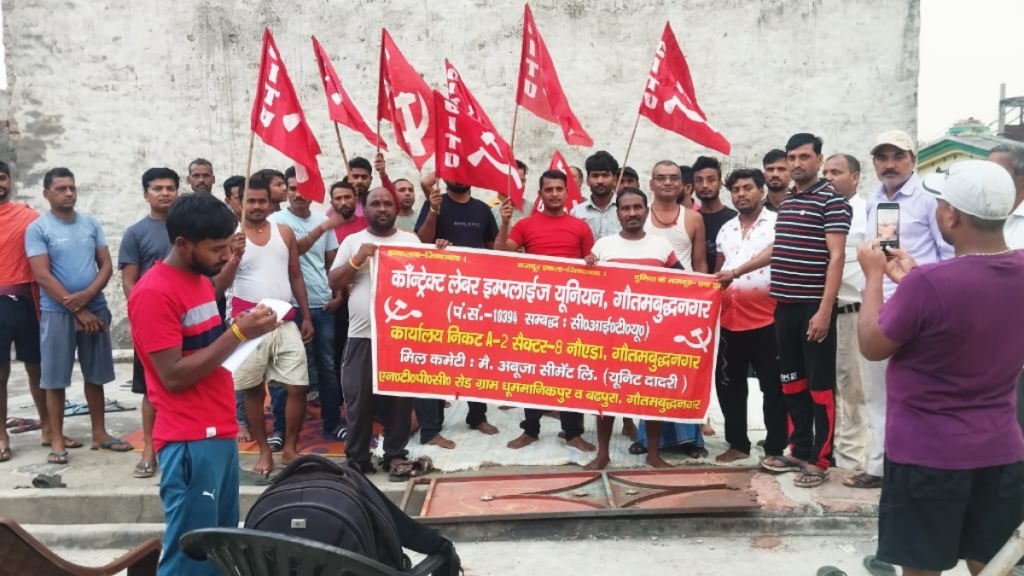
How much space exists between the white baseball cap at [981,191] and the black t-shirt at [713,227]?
129 inches

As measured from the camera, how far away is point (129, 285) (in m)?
5.12


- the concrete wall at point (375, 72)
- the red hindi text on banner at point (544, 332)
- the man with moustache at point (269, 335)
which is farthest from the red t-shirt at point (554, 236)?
the concrete wall at point (375, 72)

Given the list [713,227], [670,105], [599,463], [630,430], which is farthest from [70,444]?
[670,105]

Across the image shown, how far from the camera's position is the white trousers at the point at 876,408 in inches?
181

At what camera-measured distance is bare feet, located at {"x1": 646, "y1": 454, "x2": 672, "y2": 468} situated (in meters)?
5.15

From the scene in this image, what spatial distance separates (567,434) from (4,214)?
4.41 m

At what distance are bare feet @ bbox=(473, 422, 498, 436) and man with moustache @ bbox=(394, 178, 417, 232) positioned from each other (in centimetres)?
180

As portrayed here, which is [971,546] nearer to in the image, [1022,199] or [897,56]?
[1022,199]

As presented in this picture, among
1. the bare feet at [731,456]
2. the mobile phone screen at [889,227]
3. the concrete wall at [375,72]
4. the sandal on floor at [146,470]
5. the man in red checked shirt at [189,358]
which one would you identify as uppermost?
the concrete wall at [375,72]

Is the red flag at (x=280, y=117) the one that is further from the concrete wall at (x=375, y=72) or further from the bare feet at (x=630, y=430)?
the concrete wall at (x=375, y=72)

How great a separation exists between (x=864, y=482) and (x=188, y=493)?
3.93 m

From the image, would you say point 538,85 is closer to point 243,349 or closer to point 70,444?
point 243,349

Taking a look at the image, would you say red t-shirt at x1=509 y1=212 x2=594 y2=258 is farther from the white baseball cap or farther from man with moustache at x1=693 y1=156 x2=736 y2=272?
the white baseball cap

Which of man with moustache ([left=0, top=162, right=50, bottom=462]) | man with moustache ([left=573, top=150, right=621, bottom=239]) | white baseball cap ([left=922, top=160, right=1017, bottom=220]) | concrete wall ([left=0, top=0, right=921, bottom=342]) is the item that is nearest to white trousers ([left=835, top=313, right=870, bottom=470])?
man with moustache ([left=573, top=150, right=621, bottom=239])
